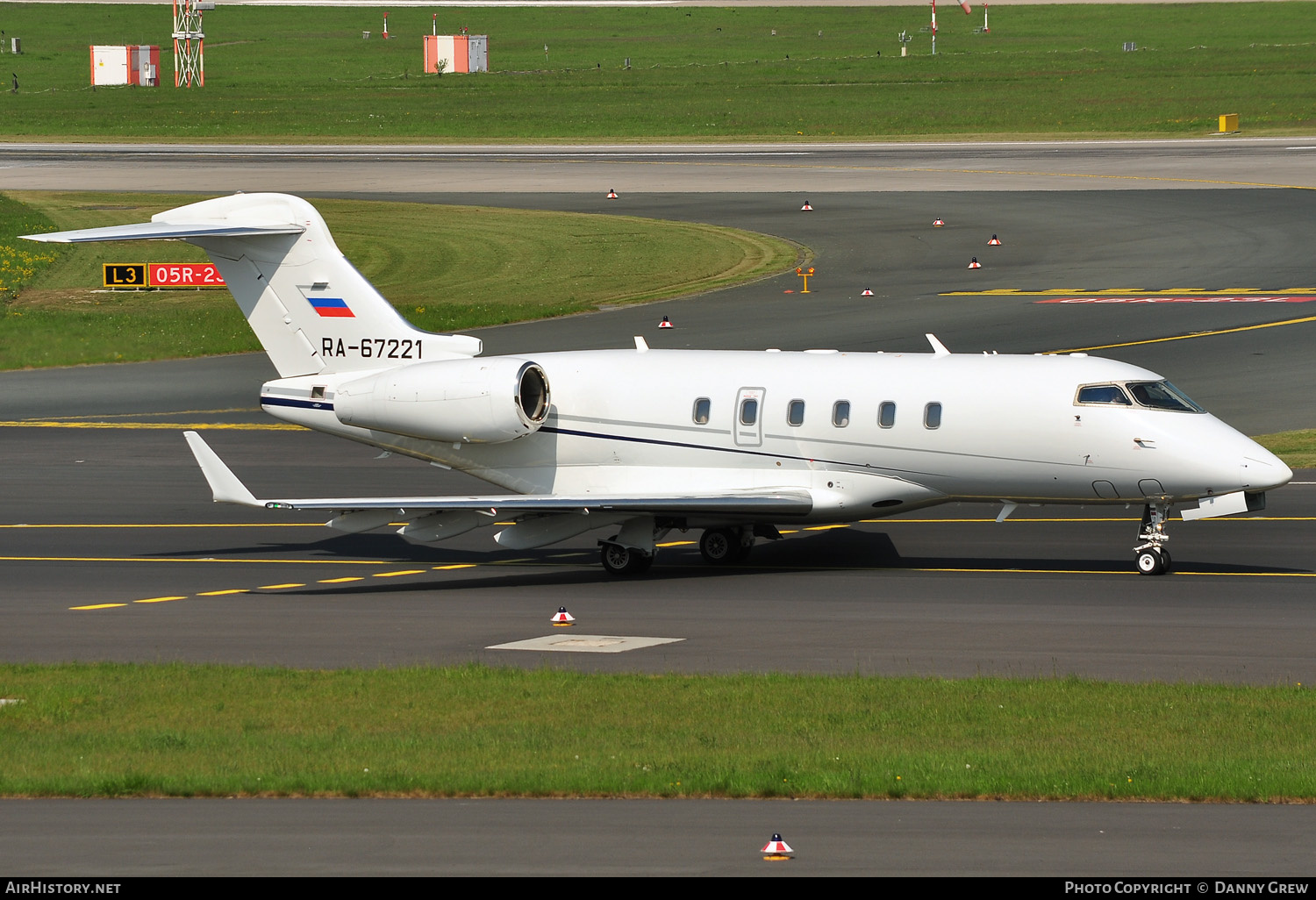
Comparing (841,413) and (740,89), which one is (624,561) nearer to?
(841,413)

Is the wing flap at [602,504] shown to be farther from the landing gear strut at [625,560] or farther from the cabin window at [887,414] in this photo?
the cabin window at [887,414]

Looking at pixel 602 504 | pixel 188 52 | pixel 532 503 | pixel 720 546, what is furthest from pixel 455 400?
pixel 188 52

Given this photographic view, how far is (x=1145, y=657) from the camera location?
21.7m

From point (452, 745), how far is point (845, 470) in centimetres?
1255

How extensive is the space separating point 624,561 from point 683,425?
2501 millimetres

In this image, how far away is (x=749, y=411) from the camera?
A: 2895 centimetres

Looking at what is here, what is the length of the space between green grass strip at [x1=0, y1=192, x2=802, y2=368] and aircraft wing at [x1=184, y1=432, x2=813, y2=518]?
25047 millimetres

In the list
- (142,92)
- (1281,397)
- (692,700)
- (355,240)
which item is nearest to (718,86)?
(142,92)

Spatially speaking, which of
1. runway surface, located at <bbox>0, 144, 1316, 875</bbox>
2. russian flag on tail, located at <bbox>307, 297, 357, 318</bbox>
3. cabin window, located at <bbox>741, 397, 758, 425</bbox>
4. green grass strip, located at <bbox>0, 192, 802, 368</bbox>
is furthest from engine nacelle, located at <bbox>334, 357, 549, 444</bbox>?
green grass strip, located at <bbox>0, 192, 802, 368</bbox>

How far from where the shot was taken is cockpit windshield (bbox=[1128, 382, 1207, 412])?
89.1 ft

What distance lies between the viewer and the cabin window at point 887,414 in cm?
2800

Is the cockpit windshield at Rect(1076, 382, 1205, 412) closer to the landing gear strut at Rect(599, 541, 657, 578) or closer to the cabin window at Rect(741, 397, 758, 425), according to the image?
the cabin window at Rect(741, 397, 758, 425)

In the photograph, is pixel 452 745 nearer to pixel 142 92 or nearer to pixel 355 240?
pixel 355 240

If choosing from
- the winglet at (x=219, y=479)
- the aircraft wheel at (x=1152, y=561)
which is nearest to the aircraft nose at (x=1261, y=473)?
the aircraft wheel at (x=1152, y=561)
